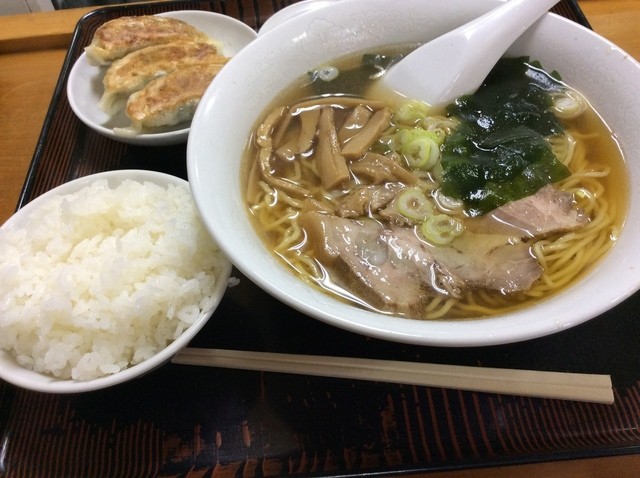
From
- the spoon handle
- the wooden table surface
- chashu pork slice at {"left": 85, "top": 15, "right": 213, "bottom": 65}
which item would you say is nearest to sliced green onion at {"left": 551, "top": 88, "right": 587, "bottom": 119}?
the spoon handle

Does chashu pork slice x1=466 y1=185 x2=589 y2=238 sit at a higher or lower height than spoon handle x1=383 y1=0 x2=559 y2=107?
lower

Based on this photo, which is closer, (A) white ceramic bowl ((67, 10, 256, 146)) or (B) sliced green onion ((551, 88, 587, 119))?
(B) sliced green onion ((551, 88, 587, 119))

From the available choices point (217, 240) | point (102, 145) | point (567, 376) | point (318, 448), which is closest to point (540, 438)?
point (567, 376)

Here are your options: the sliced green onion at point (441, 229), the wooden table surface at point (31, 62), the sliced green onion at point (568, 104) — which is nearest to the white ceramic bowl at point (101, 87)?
the wooden table surface at point (31, 62)

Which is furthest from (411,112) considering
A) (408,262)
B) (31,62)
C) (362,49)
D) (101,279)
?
(31,62)

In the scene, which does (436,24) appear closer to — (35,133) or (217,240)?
(217,240)

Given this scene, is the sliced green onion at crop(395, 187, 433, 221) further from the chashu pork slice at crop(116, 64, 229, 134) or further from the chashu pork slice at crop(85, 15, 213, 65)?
the chashu pork slice at crop(85, 15, 213, 65)

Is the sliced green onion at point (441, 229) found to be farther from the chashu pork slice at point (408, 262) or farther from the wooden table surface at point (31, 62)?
the wooden table surface at point (31, 62)
